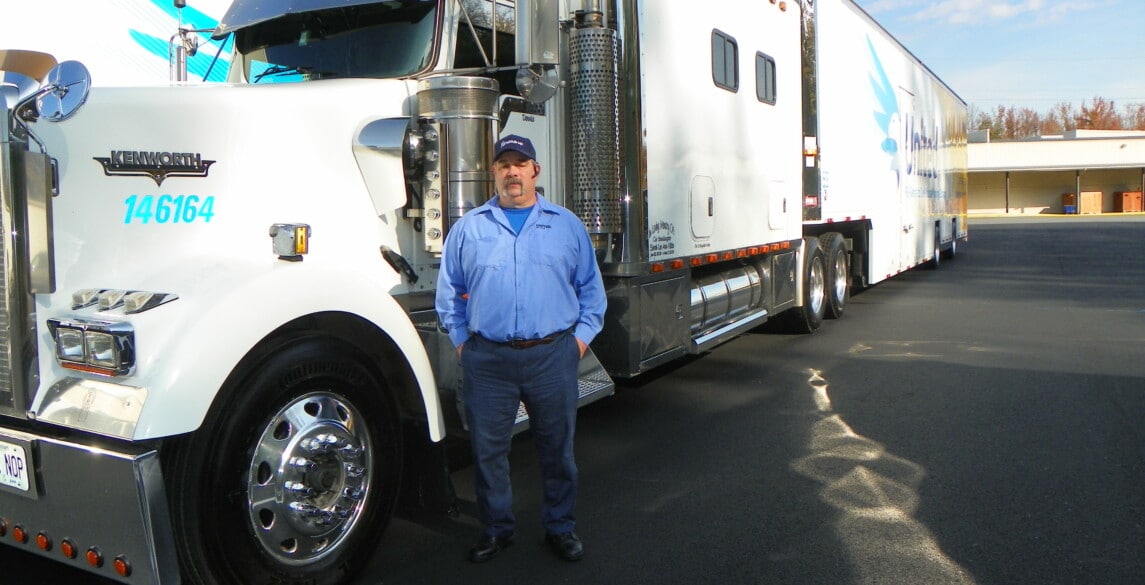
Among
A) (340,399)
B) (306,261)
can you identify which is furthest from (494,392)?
(306,261)

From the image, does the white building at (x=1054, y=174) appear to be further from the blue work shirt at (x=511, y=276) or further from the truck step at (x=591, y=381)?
the blue work shirt at (x=511, y=276)

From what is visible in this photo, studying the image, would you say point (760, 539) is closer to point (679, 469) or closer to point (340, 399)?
point (679, 469)

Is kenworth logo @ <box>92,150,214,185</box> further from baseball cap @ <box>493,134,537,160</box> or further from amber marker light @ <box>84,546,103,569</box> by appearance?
amber marker light @ <box>84,546,103,569</box>

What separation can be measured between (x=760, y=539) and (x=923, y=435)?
222 cm

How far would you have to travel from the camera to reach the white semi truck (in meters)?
3.06

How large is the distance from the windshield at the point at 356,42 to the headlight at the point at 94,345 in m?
2.00

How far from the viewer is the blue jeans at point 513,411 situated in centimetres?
389

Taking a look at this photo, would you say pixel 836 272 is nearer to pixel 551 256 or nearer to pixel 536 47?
pixel 536 47

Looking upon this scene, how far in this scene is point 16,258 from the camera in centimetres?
316

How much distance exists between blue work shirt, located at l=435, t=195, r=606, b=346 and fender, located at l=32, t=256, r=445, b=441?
→ 16.4 inches

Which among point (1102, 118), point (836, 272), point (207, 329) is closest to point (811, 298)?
point (836, 272)

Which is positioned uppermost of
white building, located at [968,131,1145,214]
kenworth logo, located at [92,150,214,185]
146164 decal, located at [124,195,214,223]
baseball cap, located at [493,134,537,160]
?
white building, located at [968,131,1145,214]

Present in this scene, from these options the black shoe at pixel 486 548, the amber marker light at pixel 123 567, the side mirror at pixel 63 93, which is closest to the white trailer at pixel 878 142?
the black shoe at pixel 486 548

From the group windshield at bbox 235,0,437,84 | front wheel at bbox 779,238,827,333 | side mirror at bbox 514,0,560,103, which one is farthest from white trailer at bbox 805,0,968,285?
windshield at bbox 235,0,437,84
